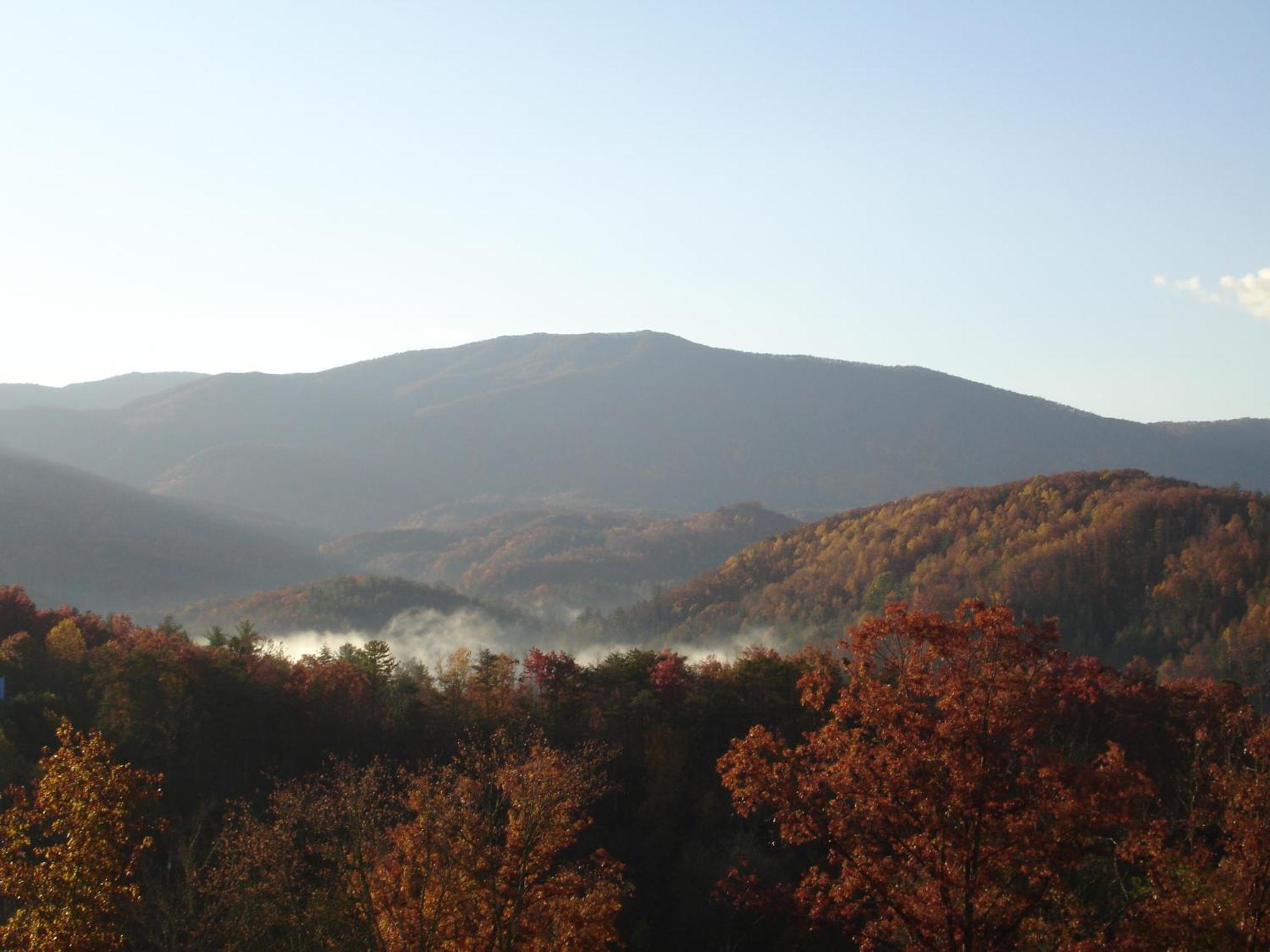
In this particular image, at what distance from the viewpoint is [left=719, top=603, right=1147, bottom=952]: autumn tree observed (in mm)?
15172

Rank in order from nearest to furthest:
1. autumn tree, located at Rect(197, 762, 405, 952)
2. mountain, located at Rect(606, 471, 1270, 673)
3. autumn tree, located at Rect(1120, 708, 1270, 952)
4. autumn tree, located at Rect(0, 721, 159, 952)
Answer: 1. autumn tree, located at Rect(1120, 708, 1270, 952)
2. autumn tree, located at Rect(0, 721, 159, 952)
3. autumn tree, located at Rect(197, 762, 405, 952)
4. mountain, located at Rect(606, 471, 1270, 673)

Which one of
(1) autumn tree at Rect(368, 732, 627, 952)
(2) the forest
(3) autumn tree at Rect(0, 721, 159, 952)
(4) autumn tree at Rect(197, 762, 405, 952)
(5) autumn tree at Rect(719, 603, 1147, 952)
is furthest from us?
(2) the forest

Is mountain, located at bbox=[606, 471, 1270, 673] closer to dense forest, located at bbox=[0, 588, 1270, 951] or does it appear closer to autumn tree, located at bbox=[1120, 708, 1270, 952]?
dense forest, located at bbox=[0, 588, 1270, 951]

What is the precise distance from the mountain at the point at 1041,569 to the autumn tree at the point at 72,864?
258 ft

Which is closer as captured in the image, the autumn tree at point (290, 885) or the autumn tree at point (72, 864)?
the autumn tree at point (72, 864)

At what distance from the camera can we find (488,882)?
65.9 ft

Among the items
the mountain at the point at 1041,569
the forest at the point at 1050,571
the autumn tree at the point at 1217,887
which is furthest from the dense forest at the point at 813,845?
the mountain at the point at 1041,569

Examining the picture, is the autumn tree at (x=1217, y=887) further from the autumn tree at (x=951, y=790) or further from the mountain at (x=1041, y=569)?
the mountain at (x=1041, y=569)

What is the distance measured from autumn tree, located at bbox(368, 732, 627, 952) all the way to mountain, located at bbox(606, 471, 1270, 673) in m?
72.2

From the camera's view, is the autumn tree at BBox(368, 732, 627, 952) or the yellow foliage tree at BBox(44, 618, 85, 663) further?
the yellow foliage tree at BBox(44, 618, 85, 663)

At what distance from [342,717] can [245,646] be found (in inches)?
376

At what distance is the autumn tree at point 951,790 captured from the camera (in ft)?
49.8

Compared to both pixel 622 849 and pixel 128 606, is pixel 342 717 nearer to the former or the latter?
pixel 622 849

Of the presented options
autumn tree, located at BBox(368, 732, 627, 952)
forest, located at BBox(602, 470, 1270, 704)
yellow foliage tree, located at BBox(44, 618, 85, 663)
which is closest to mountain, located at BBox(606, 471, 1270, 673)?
forest, located at BBox(602, 470, 1270, 704)
